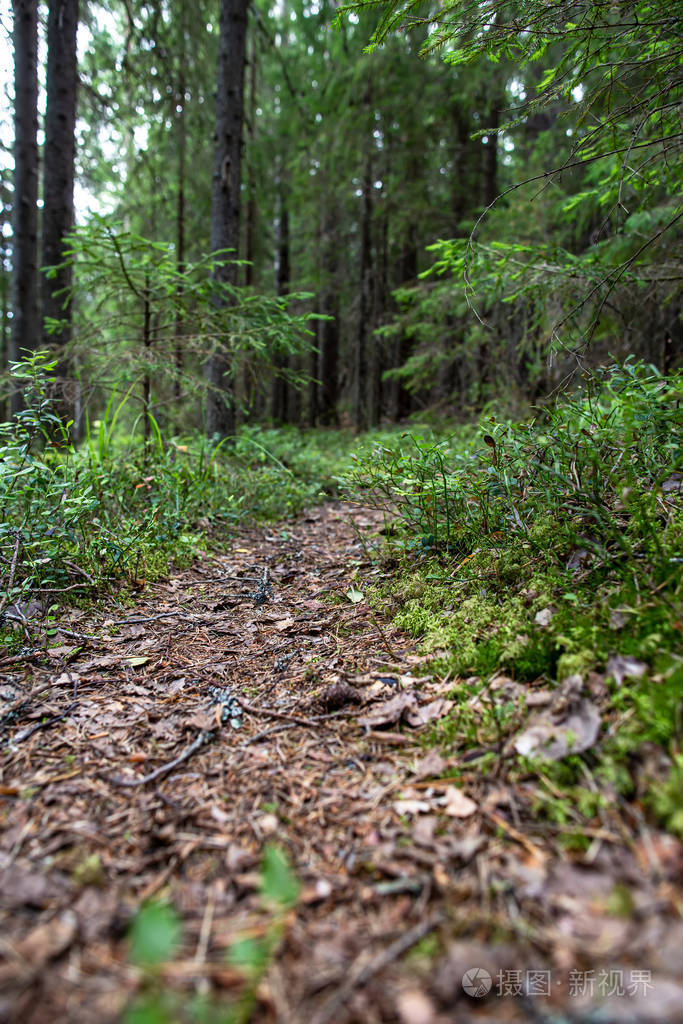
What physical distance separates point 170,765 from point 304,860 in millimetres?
635

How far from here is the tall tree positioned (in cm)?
684

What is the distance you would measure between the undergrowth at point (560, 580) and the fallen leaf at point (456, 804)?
0.17m

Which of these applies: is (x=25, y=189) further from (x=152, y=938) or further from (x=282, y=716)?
(x=152, y=938)

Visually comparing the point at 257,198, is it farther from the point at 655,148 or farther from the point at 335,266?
the point at 655,148

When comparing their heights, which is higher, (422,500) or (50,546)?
(422,500)

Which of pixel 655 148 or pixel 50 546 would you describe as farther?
pixel 655 148

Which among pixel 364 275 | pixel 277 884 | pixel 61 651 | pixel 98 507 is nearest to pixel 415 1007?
pixel 277 884

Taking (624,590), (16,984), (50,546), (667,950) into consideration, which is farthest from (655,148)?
(16,984)

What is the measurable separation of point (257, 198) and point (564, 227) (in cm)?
643

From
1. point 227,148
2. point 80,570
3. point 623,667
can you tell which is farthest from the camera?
point 227,148

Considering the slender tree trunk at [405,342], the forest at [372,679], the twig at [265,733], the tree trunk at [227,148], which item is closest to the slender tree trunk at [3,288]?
the forest at [372,679]

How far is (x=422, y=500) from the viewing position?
10.8 feet

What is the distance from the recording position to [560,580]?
2.26 meters

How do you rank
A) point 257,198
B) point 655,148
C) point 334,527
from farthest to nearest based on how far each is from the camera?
point 257,198
point 334,527
point 655,148
